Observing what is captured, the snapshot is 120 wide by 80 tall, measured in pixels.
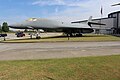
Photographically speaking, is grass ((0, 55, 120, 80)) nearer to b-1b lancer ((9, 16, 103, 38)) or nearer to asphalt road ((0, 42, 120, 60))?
asphalt road ((0, 42, 120, 60))

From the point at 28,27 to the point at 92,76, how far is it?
3362 cm

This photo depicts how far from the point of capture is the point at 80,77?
8.48 metres

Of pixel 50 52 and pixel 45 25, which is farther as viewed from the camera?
pixel 45 25

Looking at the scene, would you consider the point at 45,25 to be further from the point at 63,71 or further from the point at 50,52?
the point at 63,71

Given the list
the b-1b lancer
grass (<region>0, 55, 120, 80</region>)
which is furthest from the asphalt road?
the b-1b lancer

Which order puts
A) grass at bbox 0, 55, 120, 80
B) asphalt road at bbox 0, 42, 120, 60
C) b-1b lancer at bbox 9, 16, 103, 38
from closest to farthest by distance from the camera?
grass at bbox 0, 55, 120, 80 < asphalt road at bbox 0, 42, 120, 60 < b-1b lancer at bbox 9, 16, 103, 38

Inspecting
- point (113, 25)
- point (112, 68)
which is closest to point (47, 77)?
point (112, 68)

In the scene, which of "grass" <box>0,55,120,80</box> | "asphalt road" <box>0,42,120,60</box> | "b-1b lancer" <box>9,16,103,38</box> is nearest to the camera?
"grass" <box>0,55,120,80</box>

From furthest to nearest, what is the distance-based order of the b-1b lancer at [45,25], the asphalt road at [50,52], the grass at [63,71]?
1. the b-1b lancer at [45,25]
2. the asphalt road at [50,52]
3. the grass at [63,71]

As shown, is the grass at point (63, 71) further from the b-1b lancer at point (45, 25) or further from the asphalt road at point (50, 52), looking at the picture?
the b-1b lancer at point (45, 25)

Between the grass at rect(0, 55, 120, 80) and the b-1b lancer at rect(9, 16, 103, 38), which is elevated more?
the b-1b lancer at rect(9, 16, 103, 38)

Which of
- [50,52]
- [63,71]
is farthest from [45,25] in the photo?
[63,71]

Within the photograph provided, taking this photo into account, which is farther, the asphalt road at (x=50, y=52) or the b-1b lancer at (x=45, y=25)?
the b-1b lancer at (x=45, y=25)

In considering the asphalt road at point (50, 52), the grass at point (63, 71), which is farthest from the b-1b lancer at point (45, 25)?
the grass at point (63, 71)
